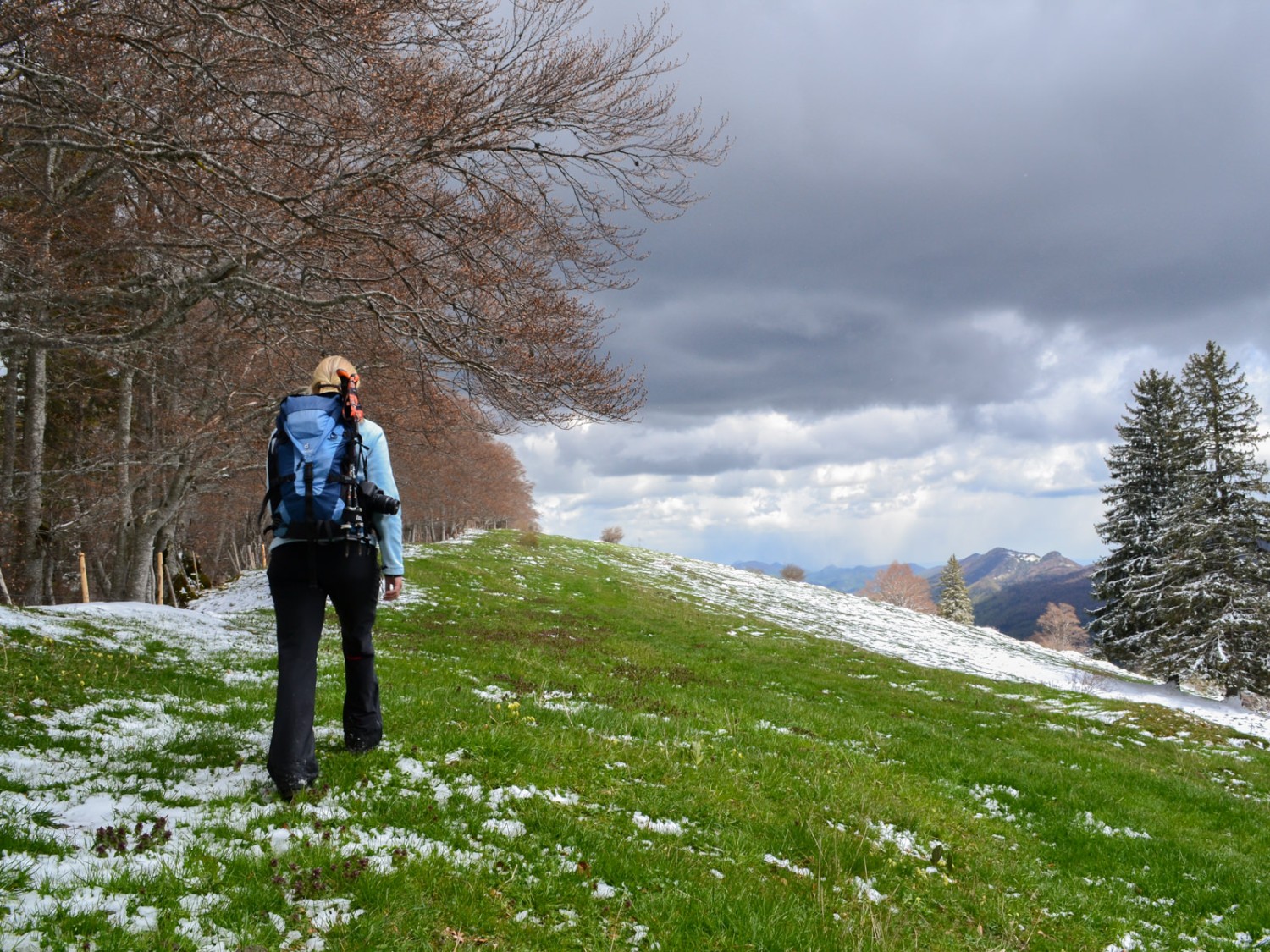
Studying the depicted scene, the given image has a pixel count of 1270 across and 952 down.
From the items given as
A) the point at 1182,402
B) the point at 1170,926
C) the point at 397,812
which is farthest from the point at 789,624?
the point at 397,812

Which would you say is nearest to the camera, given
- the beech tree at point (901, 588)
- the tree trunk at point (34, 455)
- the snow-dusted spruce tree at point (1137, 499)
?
the tree trunk at point (34, 455)

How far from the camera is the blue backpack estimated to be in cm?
471

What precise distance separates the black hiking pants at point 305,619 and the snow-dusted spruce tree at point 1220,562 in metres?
31.0

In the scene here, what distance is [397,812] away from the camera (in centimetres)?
465

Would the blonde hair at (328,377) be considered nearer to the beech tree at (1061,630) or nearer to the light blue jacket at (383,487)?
the light blue jacket at (383,487)

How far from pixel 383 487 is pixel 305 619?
1055 millimetres

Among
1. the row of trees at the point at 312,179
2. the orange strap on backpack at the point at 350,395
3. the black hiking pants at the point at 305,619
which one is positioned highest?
the row of trees at the point at 312,179

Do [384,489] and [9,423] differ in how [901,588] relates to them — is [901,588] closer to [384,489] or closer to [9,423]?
[9,423]

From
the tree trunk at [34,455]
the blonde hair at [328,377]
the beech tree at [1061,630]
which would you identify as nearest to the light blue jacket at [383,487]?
the blonde hair at [328,377]

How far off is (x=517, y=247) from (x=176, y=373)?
40.7ft

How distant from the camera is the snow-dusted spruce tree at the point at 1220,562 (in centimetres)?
2511

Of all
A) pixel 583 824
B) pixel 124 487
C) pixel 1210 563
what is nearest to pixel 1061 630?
pixel 1210 563

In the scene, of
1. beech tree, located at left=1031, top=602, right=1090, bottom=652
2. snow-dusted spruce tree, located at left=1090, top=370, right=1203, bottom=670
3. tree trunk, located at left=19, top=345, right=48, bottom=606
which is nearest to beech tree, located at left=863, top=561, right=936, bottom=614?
beech tree, located at left=1031, top=602, right=1090, bottom=652

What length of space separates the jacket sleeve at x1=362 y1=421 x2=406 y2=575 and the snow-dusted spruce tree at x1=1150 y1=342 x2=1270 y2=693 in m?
30.8
